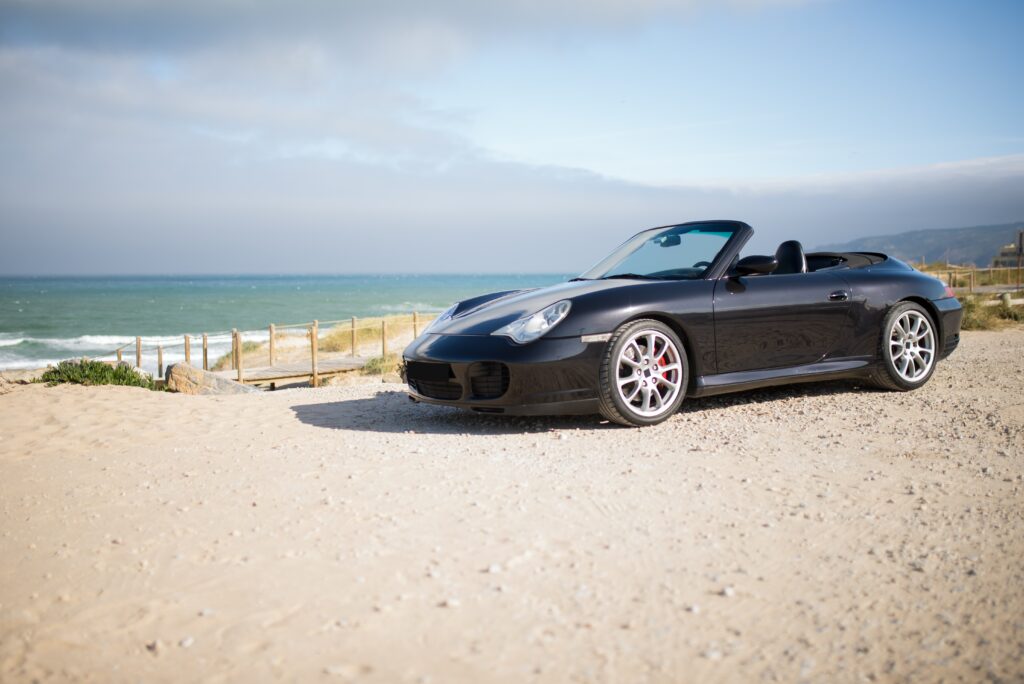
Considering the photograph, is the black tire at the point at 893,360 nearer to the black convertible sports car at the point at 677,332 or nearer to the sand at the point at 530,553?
the black convertible sports car at the point at 677,332

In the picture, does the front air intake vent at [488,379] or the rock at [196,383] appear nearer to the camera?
the front air intake vent at [488,379]

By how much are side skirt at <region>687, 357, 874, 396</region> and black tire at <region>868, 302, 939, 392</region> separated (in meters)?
0.15

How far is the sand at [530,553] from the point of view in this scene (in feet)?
7.73

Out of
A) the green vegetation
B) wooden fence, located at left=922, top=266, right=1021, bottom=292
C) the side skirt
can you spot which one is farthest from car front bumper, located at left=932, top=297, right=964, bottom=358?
wooden fence, located at left=922, top=266, right=1021, bottom=292

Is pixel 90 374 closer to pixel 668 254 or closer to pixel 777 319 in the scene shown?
pixel 668 254

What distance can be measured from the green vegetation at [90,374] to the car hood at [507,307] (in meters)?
5.44

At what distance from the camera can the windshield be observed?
246 inches

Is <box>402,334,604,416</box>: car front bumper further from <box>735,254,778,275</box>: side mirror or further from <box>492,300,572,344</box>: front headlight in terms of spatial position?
<box>735,254,778,275</box>: side mirror

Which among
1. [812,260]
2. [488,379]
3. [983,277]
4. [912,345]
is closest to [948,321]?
[912,345]

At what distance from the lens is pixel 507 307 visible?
19.6 ft

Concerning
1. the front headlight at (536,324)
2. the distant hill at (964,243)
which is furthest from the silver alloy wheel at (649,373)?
the distant hill at (964,243)

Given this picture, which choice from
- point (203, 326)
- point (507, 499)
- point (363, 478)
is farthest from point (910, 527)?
point (203, 326)

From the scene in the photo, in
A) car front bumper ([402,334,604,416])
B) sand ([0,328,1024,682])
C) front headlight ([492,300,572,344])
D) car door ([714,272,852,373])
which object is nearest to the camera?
sand ([0,328,1024,682])

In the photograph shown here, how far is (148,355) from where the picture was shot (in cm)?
3136
